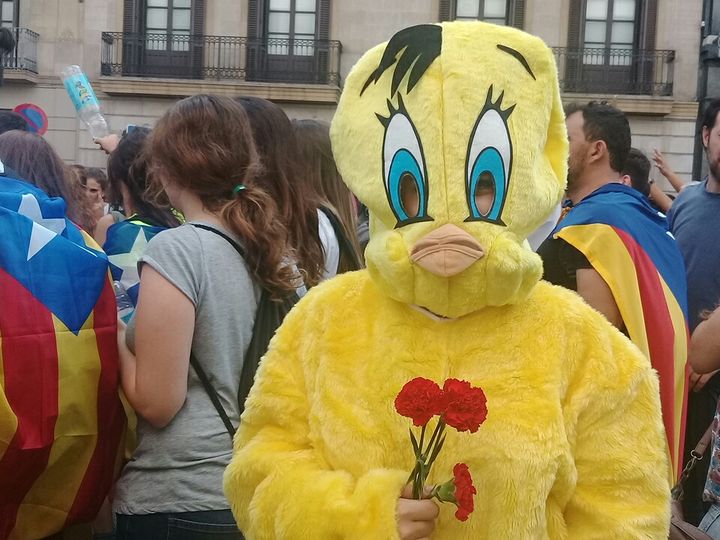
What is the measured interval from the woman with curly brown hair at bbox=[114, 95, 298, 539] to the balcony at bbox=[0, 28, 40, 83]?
730 inches

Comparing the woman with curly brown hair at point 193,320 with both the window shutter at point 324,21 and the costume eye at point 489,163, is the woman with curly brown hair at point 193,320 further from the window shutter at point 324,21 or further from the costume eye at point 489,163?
the window shutter at point 324,21

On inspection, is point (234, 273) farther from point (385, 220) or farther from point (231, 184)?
point (385, 220)

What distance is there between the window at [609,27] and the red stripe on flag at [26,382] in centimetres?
1932

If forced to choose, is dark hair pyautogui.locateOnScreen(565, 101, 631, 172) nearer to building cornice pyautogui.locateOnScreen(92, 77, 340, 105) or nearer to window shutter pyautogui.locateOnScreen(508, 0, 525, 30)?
building cornice pyautogui.locateOnScreen(92, 77, 340, 105)

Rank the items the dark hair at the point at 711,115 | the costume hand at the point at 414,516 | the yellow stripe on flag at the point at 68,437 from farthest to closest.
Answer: the dark hair at the point at 711,115 < the yellow stripe on flag at the point at 68,437 < the costume hand at the point at 414,516

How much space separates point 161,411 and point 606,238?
1710 mm

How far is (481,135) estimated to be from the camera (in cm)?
192

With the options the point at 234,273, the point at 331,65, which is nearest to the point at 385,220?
the point at 234,273

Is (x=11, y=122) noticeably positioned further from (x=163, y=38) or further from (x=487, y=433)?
(x=163, y=38)

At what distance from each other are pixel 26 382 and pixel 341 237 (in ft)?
4.95

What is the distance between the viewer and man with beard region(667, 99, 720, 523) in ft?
12.9

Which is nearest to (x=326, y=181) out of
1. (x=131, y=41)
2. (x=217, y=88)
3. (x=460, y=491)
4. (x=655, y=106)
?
(x=460, y=491)

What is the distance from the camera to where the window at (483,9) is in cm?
2067

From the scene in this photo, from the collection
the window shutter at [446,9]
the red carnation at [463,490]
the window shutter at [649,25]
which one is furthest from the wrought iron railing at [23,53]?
the red carnation at [463,490]
